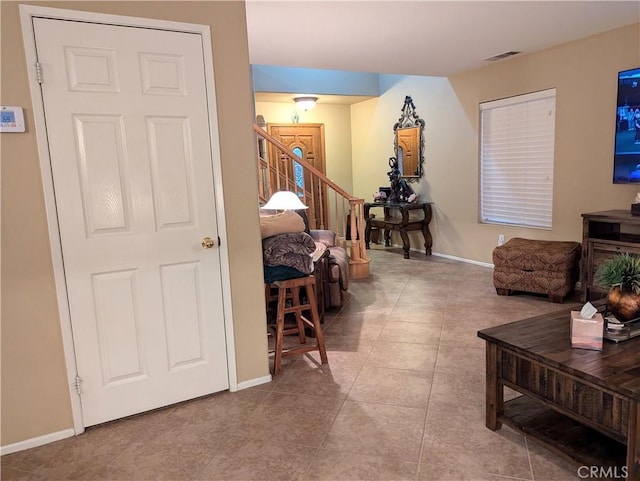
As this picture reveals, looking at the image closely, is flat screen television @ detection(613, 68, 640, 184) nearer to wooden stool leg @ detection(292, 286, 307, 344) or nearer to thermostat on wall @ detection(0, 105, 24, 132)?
wooden stool leg @ detection(292, 286, 307, 344)

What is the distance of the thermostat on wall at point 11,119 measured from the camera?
6.43ft

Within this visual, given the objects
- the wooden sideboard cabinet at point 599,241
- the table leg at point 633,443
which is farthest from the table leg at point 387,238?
the table leg at point 633,443

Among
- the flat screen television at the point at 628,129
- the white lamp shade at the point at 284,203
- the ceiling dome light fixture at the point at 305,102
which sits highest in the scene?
the ceiling dome light fixture at the point at 305,102

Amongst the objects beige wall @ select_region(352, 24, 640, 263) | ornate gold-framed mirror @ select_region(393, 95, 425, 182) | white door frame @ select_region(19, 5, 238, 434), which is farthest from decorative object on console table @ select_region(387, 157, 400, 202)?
white door frame @ select_region(19, 5, 238, 434)

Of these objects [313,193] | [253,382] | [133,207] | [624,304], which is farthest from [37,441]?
[313,193]

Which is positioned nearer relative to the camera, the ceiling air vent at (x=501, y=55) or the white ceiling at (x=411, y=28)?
the white ceiling at (x=411, y=28)

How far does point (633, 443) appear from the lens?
1.55 m

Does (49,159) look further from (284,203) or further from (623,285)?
(623,285)

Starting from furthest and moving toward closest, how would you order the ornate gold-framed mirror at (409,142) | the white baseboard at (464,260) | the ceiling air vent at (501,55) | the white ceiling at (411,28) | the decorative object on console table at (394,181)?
the decorative object on console table at (394,181) → the ornate gold-framed mirror at (409,142) → the white baseboard at (464,260) → the ceiling air vent at (501,55) → the white ceiling at (411,28)

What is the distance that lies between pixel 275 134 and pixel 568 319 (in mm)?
6030

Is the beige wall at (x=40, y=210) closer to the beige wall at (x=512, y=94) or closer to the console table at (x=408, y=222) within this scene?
the beige wall at (x=512, y=94)

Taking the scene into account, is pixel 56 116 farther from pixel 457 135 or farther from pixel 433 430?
pixel 457 135

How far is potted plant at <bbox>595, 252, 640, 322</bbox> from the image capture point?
1.92 meters

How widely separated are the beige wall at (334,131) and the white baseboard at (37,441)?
604 cm
